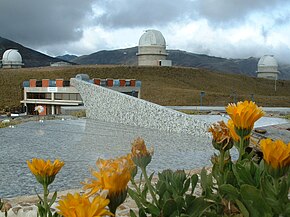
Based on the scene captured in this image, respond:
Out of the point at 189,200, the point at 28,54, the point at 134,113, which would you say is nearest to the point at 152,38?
the point at 134,113

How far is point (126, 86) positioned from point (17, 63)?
121ft

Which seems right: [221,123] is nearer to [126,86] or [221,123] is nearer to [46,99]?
[126,86]

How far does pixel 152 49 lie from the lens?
50125mm

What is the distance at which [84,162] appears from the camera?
5.07m

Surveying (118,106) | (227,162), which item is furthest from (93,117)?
(227,162)

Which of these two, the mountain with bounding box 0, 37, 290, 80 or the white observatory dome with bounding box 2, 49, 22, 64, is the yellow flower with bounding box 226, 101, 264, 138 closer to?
the white observatory dome with bounding box 2, 49, 22, 64

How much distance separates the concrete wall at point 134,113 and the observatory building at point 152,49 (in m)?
36.8

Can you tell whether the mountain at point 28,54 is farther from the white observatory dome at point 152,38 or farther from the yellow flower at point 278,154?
the yellow flower at point 278,154

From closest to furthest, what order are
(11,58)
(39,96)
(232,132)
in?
(232,132), (39,96), (11,58)

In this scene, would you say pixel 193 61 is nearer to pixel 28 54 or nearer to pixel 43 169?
pixel 28 54

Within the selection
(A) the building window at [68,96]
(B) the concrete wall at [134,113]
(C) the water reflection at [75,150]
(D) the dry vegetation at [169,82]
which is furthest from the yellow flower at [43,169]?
(D) the dry vegetation at [169,82]

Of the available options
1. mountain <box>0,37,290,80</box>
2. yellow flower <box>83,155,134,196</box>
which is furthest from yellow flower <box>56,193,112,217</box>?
mountain <box>0,37,290,80</box>

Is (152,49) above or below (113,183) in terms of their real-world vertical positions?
above

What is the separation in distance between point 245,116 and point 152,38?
161 ft
